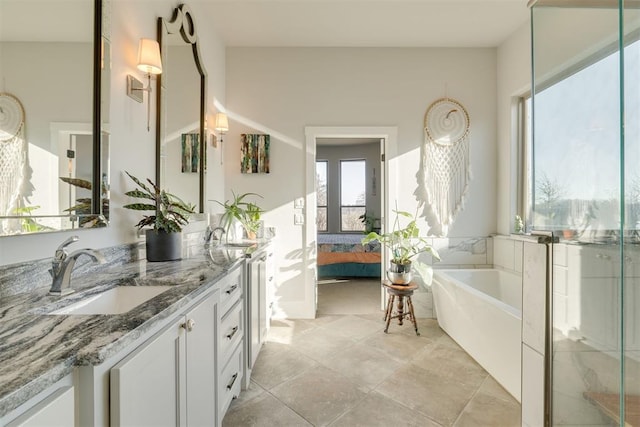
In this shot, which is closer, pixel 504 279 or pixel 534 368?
pixel 534 368

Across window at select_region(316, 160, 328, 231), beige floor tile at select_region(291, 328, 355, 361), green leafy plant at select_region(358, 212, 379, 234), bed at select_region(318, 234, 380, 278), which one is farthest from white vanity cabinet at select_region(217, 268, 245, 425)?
window at select_region(316, 160, 328, 231)

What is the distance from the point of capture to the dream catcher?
1035 millimetres

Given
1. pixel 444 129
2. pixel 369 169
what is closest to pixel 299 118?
pixel 444 129

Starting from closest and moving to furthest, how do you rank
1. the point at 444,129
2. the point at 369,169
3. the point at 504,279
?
the point at 504,279 → the point at 444,129 → the point at 369,169

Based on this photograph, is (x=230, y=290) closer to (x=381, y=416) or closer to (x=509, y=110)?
(x=381, y=416)

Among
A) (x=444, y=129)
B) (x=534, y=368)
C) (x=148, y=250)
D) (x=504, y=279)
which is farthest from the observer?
(x=444, y=129)

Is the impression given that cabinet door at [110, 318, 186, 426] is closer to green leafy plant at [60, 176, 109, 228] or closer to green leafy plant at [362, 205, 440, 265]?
green leafy plant at [60, 176, 109, 228]

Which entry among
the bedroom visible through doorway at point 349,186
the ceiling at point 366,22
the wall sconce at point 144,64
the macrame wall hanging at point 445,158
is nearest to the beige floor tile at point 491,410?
the macrame wall hanging at point 445,158

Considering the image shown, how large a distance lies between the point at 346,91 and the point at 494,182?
6.28 ft

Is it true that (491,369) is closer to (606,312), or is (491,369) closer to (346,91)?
(606,312)

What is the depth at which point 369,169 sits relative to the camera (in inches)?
281

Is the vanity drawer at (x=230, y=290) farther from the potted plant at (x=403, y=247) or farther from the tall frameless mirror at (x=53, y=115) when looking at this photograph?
the potted plant at (x=403, y=247)

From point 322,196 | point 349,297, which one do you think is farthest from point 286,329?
point 322,196

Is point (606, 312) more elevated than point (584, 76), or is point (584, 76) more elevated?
point (584, 76)
